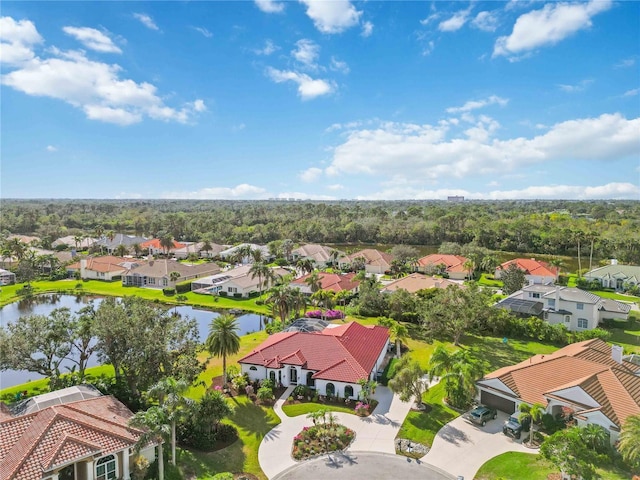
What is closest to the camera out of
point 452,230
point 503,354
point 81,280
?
point 503,354

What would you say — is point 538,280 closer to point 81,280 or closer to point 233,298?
point 233,298

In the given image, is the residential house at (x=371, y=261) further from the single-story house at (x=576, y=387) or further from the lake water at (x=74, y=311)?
the single-story house at (x=576, y=387)

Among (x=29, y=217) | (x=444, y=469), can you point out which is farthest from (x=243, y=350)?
(x=29, y=217)

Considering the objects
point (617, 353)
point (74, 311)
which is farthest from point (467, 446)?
point (74, 311)

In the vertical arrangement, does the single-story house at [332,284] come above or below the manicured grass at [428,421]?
above

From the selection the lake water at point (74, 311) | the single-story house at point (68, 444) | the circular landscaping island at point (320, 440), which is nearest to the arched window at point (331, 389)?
the circular landscaping island at point (320, 440)

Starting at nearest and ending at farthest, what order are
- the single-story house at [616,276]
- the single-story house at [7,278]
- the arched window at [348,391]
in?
the arched window at [348,391] → the single-story house at [616,276] → the single-story house at [7,278]
